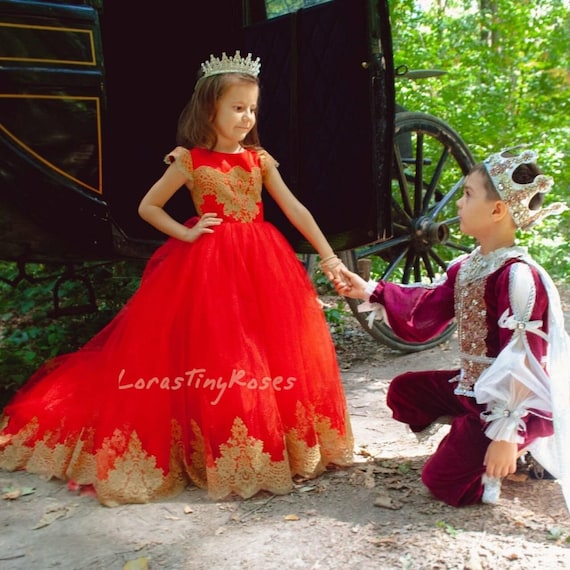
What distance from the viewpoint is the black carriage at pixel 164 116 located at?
2805 mm

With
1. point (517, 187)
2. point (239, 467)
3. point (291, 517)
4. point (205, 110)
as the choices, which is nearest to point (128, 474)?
point (239, 467)

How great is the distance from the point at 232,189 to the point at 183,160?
0.69 feet

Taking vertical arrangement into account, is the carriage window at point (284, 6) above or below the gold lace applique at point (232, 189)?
above

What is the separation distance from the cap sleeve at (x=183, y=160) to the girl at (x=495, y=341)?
842 millimetres

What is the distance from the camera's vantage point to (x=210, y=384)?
240 cm

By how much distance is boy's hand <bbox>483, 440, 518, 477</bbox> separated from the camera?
2.09 m

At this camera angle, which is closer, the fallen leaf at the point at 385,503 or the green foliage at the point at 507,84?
the fallen leaf at the point at 385,503

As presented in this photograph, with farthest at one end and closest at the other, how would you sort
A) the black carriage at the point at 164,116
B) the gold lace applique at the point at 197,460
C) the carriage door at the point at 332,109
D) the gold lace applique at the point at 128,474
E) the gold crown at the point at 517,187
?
the carriage door at the point at 332,109 < the black carriage at the point at 164,116 < the gold lace applique at the point at 197,460 < the gold lace applique at the point at 128,474 < the gold crown at the point at 517,187

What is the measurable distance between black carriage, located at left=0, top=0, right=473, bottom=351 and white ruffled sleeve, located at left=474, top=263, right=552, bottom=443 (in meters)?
1.09

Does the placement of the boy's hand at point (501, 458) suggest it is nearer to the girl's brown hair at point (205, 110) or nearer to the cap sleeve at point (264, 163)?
the cap sleeve at point (264, 163)

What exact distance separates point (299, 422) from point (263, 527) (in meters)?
0.44

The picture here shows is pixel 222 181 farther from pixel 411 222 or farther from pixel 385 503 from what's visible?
pixel 411 222

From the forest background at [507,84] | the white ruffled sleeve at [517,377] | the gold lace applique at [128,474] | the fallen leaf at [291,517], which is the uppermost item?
the forest background at [507,84]

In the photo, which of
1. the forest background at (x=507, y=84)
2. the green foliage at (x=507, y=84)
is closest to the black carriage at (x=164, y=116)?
the forest background at (x=507, y=84)
